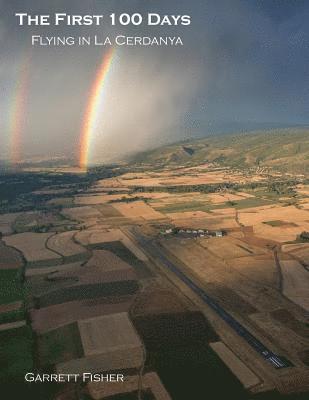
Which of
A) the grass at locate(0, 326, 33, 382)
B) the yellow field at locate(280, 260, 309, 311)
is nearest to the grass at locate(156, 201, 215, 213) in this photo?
the yellow field at locate(280, 260, 309, 311)

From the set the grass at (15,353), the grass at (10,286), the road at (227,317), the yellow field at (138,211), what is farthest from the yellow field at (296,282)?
the yellow field at (138,211)

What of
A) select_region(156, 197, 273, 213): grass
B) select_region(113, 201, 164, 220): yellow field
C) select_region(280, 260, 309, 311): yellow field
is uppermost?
select_region(280, 260, 309, 311): yellow field

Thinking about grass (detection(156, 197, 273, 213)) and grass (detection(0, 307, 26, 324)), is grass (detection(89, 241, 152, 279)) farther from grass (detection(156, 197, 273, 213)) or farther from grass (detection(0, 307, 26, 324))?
grass (detection(156, 197, 273, 213))

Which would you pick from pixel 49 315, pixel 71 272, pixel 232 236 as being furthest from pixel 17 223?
pixel 49 315

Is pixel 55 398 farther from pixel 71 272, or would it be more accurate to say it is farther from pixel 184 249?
pixel 184 249

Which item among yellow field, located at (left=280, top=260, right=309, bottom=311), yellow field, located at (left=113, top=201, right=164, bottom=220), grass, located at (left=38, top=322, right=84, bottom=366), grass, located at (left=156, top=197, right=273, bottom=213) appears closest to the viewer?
grass, located at (left=38, top=322, right=84, bottom=366)

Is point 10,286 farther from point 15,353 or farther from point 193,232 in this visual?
point 193,232
